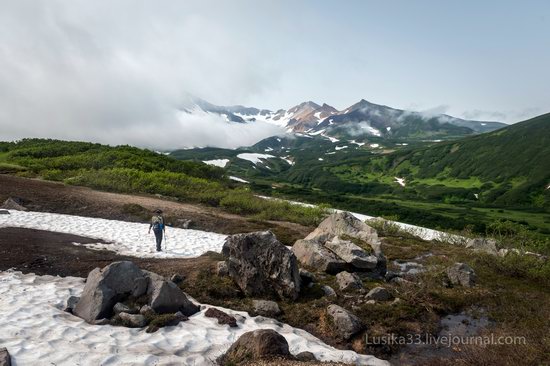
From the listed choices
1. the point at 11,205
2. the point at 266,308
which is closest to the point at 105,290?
the point at 266,308

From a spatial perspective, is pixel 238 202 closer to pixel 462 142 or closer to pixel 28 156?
pixel 28 156

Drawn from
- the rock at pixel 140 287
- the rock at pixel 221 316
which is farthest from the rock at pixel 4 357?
the rock at pixel 221 316

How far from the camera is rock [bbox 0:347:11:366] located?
7444 millimetres

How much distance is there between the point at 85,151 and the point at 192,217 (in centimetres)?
3951

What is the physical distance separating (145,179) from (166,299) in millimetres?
33256

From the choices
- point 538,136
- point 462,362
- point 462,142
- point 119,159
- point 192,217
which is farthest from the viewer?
point 462,142

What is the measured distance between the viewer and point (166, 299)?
458 inches

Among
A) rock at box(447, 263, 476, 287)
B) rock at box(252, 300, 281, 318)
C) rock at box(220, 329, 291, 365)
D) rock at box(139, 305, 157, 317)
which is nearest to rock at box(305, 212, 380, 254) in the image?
rock at box(447, 263, 476, 287)

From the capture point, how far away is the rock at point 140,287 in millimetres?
11961

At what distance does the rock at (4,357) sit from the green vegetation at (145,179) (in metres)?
27.6

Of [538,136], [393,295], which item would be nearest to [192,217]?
[393,295]

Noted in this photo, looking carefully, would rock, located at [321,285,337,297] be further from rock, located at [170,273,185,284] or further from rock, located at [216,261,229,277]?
rock, located at [170,273,185,284]

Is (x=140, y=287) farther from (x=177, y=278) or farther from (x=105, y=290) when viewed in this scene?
(x=177, y=278)

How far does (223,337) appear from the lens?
34.4ft
